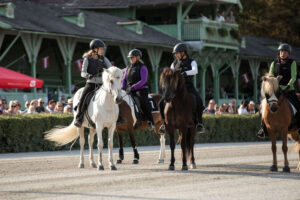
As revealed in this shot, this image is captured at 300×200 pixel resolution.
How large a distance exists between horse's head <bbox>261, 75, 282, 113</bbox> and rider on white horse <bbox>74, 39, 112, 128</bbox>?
3601mm

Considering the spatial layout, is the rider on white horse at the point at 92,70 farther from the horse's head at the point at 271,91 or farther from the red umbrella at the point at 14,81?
the red umbrella at the point at 14,81

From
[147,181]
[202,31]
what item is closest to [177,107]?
[147,181]

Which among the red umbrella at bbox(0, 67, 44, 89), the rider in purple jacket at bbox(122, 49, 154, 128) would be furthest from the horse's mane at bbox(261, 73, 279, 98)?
the red umbrella at bbox(0, 67, 44, 89)

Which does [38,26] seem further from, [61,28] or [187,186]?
[187,186]

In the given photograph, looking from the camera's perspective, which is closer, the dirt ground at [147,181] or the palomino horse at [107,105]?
the dirt ground at [147,181]

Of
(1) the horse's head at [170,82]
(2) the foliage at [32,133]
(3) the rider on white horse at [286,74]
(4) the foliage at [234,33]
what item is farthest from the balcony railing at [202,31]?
(1) the horse's head at [170,82]

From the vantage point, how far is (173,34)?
43.7 m

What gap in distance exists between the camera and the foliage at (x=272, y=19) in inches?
2562

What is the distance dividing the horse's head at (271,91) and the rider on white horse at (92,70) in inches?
142

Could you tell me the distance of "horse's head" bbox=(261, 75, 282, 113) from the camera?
14391 millimetres

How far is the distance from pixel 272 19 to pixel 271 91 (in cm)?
5341

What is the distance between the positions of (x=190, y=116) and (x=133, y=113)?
240 centimetres

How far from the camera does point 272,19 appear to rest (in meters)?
66.5

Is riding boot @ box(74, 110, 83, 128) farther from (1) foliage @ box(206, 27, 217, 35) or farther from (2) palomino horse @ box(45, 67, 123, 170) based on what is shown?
(1) foliage @ box(206, 27, 217, 35)
